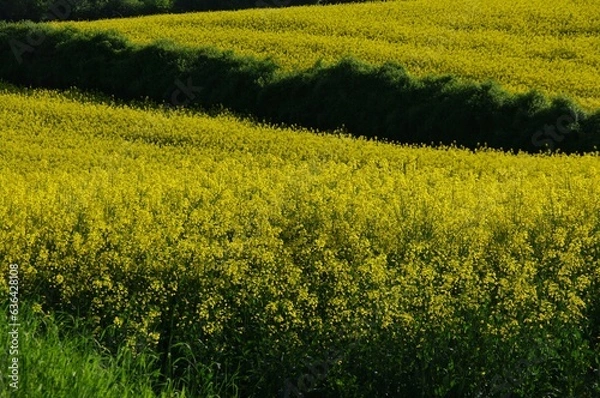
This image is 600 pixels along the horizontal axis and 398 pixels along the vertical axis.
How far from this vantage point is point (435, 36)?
35125 millimetres

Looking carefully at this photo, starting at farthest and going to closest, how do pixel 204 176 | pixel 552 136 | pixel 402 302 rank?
pixel 552 136 → pixel 204 176 → pixel 402 302

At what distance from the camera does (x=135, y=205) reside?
1012 centimetres

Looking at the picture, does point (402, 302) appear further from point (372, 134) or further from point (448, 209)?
point (372, 134)

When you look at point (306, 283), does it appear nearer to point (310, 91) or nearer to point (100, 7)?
point (310, 91)

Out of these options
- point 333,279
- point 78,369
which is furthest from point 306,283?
point 78,369

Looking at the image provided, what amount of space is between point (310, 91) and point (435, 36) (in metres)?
9.76

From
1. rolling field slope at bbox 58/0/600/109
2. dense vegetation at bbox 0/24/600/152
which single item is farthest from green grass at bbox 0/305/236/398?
rolling field slope at bbox 58/0/600/109

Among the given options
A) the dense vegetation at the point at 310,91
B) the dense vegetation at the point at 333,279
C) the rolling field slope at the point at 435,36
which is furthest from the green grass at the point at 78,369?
the rolling field slope at the point at 435,36

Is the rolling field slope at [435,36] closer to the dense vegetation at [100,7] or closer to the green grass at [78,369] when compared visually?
the dense vegetation at [100,7]

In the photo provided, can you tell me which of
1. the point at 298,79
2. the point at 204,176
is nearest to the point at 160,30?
the point at 298,79

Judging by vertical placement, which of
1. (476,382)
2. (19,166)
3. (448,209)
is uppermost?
(448,209)

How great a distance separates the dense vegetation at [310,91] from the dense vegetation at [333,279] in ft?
37.8

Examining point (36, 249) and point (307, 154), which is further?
point (307, 154)

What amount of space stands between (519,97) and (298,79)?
664 cm
